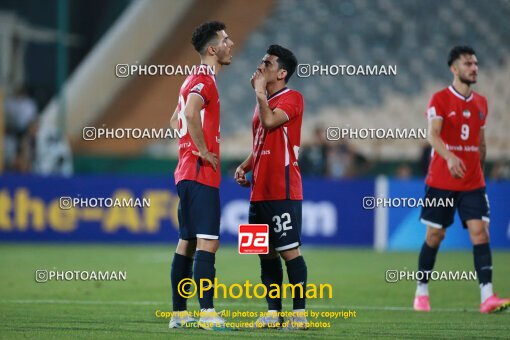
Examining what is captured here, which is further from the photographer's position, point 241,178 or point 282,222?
point 241,178

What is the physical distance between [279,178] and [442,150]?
6.51 ft

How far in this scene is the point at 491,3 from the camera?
25.3m

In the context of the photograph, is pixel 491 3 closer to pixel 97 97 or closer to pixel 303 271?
pixel 97 97

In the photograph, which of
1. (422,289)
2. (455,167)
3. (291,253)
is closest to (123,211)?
(422,289)

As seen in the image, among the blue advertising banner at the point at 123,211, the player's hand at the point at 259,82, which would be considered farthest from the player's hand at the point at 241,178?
the blue advertising banner at the point at 123,211

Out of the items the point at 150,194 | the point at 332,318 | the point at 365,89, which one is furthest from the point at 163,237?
the point at 332,318

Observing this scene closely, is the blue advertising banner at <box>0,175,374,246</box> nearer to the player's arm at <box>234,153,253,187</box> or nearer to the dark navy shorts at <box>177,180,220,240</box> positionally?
the player's arm at <box>234,153,253,187</box>

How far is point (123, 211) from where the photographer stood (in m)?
18.6

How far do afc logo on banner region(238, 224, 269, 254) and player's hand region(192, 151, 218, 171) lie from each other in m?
0.59

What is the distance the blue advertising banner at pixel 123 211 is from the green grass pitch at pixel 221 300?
779 millimetres

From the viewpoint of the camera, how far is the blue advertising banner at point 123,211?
18.3 meters

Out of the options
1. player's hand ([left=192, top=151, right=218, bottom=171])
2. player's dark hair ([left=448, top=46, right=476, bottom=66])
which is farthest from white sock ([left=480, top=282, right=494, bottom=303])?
player's hand ([left=192, top=151, right=218, bottom=171])

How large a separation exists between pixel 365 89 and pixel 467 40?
8.80 ft

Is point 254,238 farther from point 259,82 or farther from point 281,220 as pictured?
point 259,82
